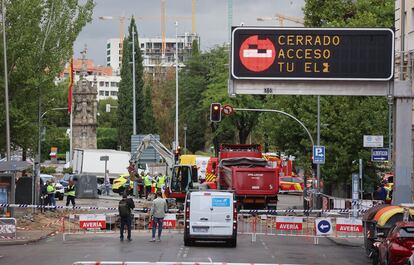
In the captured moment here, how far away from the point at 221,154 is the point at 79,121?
54.8 m

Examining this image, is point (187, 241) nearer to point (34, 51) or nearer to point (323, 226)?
point (323, 226)

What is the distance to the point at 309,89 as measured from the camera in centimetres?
3219

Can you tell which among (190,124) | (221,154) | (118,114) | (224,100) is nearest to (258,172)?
(221,154)

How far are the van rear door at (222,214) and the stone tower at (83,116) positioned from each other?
256 feet

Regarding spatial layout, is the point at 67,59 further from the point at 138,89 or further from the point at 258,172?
the point at 138,89

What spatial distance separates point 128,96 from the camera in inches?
4481

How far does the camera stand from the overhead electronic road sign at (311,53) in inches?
1245

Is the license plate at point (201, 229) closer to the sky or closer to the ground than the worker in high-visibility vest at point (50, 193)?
closer to the ground

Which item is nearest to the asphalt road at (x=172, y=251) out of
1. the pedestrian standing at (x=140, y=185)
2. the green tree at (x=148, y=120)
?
the pedestrian standing at (x=140, y=185)

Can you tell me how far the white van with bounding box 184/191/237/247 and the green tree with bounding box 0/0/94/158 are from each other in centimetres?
1379

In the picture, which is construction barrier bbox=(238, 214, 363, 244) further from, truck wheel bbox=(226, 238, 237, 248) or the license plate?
the license plate

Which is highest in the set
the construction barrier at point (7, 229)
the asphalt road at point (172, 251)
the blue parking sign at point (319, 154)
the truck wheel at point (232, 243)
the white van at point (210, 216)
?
the blue parking sign at point (319, 154)

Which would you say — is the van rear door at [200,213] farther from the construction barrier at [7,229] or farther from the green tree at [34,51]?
the green tree at [34,51]

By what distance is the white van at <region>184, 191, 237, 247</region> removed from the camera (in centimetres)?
3138
